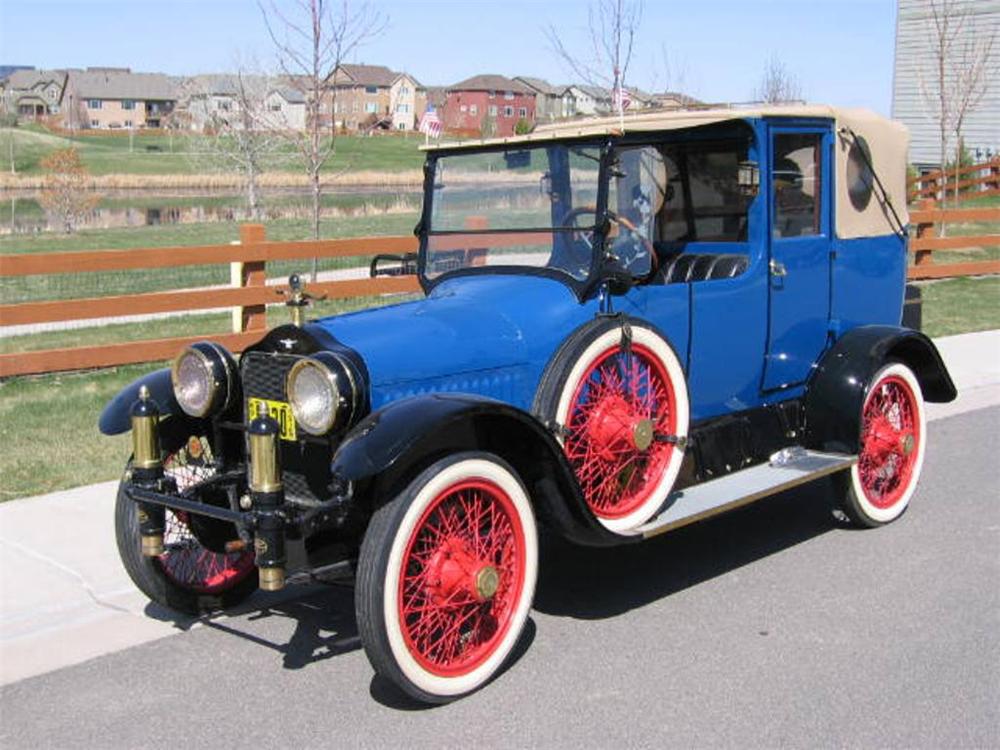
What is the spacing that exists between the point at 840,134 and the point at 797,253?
2.47 feet

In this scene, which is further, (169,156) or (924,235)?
(169,156)

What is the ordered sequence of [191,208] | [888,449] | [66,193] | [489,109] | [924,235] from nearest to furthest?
[888,449]
[489,109]
[924,235]
[66,193]
[191,208]

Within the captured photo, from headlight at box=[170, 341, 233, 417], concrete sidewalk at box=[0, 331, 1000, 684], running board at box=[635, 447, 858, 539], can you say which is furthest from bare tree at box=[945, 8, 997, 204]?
headlight at box=[170, 341, 233, 417]

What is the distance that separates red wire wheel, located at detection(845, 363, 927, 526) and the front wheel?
243 centimetres

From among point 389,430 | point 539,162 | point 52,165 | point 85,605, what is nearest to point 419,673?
point 389,430

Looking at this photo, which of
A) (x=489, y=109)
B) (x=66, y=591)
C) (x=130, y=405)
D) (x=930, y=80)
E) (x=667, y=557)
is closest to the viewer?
(x=130, y=405)

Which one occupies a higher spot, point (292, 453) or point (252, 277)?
point (252, 277)

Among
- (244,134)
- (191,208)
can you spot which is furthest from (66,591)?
(191,208)

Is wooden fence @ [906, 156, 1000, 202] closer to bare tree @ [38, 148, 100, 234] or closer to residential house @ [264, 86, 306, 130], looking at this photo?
residential house @ [264, 86, 306, 130]

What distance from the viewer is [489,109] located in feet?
35.9

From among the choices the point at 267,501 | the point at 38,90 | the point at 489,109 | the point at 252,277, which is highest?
the point at 38,90

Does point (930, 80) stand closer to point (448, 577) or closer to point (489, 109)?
point (489, 109)

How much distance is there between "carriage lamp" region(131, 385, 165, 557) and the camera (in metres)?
4.29

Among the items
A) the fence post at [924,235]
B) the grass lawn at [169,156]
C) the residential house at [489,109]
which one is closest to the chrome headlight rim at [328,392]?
the residential house at [489,109]
